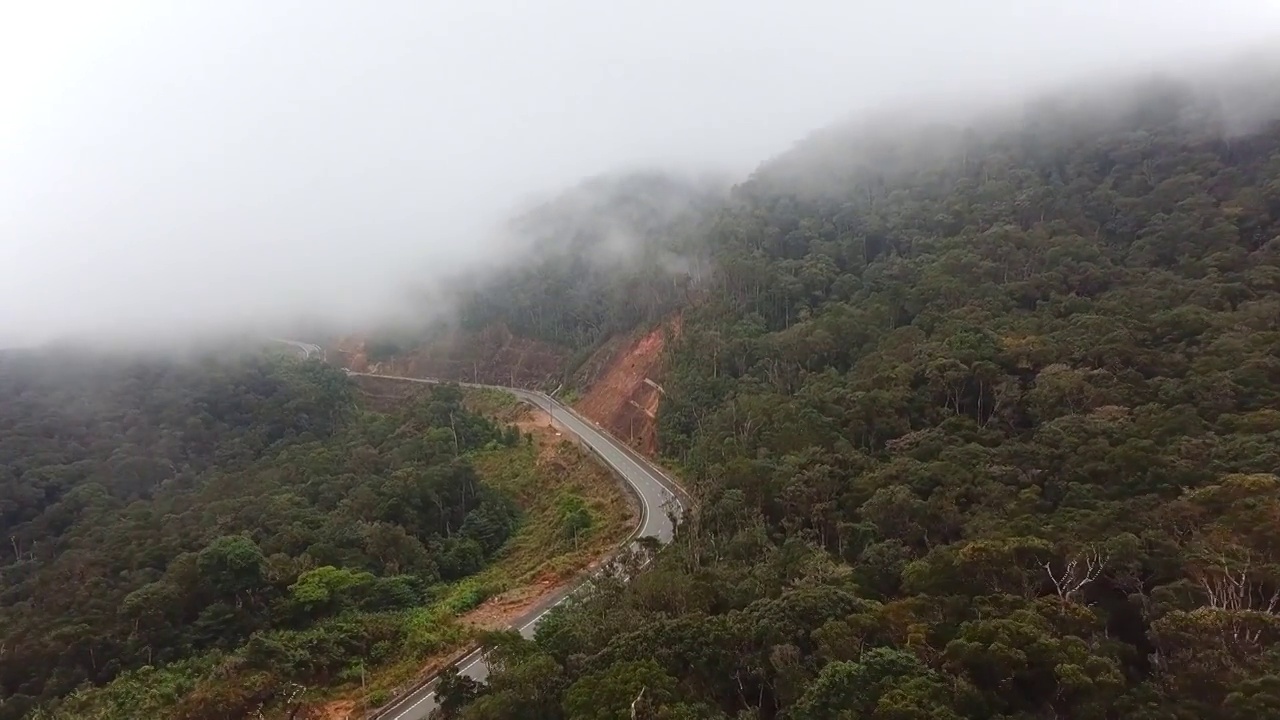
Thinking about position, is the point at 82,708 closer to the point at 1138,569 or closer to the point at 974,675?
the point at 974,675

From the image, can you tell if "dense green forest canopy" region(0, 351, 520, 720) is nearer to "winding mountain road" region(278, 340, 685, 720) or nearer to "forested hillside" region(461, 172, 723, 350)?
"winding mountain road" region(278, 340, 685, 720)

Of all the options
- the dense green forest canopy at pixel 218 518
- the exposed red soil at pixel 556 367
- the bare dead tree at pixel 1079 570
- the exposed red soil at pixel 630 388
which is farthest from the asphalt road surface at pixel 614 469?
the bare dead tree at pixel 1079 570

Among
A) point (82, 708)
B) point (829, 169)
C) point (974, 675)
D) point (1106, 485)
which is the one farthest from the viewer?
point (829, 169)

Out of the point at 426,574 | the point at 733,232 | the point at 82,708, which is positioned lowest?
the point at 426,574

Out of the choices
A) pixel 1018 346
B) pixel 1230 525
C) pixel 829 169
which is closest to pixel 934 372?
pixel 1018 346

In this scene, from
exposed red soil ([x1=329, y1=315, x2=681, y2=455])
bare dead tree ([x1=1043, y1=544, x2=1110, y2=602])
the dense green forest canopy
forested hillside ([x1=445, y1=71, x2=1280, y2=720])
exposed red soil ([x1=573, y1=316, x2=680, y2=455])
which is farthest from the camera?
exposed red soil ([x1=329, y1=315, x2=681, y2=455])

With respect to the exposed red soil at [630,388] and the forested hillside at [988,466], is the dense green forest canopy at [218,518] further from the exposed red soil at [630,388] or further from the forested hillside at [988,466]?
the forested hillside at [988,466]

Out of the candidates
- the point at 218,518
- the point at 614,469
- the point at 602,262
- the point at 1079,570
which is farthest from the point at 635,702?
the point at 602,262

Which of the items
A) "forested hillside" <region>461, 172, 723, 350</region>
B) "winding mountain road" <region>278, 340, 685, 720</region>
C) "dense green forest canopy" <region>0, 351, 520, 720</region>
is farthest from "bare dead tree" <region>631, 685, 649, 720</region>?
"forested hillside" <region>461, 172, 723, 350</region>
